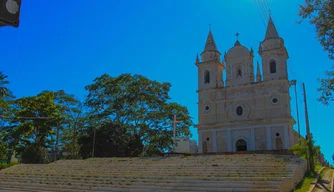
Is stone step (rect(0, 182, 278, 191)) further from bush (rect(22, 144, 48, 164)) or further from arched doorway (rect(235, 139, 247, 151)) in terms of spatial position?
arched doorway (rect(235, 139, 247, 151))

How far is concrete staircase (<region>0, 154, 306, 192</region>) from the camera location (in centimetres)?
1295

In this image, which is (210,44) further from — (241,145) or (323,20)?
(323,20)

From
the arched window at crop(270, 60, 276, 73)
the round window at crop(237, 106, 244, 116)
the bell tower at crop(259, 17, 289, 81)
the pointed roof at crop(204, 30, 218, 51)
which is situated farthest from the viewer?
the pointed roof at crop(204, 30, 218, 51)

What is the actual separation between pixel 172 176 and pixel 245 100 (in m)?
22.3

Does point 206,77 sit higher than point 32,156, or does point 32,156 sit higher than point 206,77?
point 206,77

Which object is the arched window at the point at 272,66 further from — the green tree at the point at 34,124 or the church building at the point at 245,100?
the green tree at the point at 34,124

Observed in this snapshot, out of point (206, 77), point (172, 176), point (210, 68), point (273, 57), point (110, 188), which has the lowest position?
point (110, 188)

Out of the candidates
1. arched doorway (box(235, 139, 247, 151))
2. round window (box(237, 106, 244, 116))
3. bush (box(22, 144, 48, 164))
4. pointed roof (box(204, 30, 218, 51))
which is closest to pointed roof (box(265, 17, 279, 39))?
pointed roof (box(204, 30, 218, 51))

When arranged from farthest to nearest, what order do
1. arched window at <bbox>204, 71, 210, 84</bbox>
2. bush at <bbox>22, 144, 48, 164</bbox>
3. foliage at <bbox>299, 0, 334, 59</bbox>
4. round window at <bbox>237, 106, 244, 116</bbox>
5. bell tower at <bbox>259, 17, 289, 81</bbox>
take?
1. arched window at <bbox>204, 71, 210, 84</bbox>
2. round window at <bbox>237, 106, 244, 116</bbox>
3. bell tower at <bbox>259, 17, 289, 81</bbox>
4. bush at <bbox>22, 144, 48, 164</bbox>
5. foliage at <bbox>299, 0, 334, 59</bbox>

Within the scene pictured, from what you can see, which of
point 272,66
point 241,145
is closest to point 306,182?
point 241,145

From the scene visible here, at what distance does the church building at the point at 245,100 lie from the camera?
33344 mm

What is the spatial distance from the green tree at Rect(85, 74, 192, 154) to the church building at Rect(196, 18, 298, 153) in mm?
3142

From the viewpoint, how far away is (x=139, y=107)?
3553cm

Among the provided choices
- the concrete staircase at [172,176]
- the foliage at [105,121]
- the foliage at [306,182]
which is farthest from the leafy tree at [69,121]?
the foliage at [306,182]
